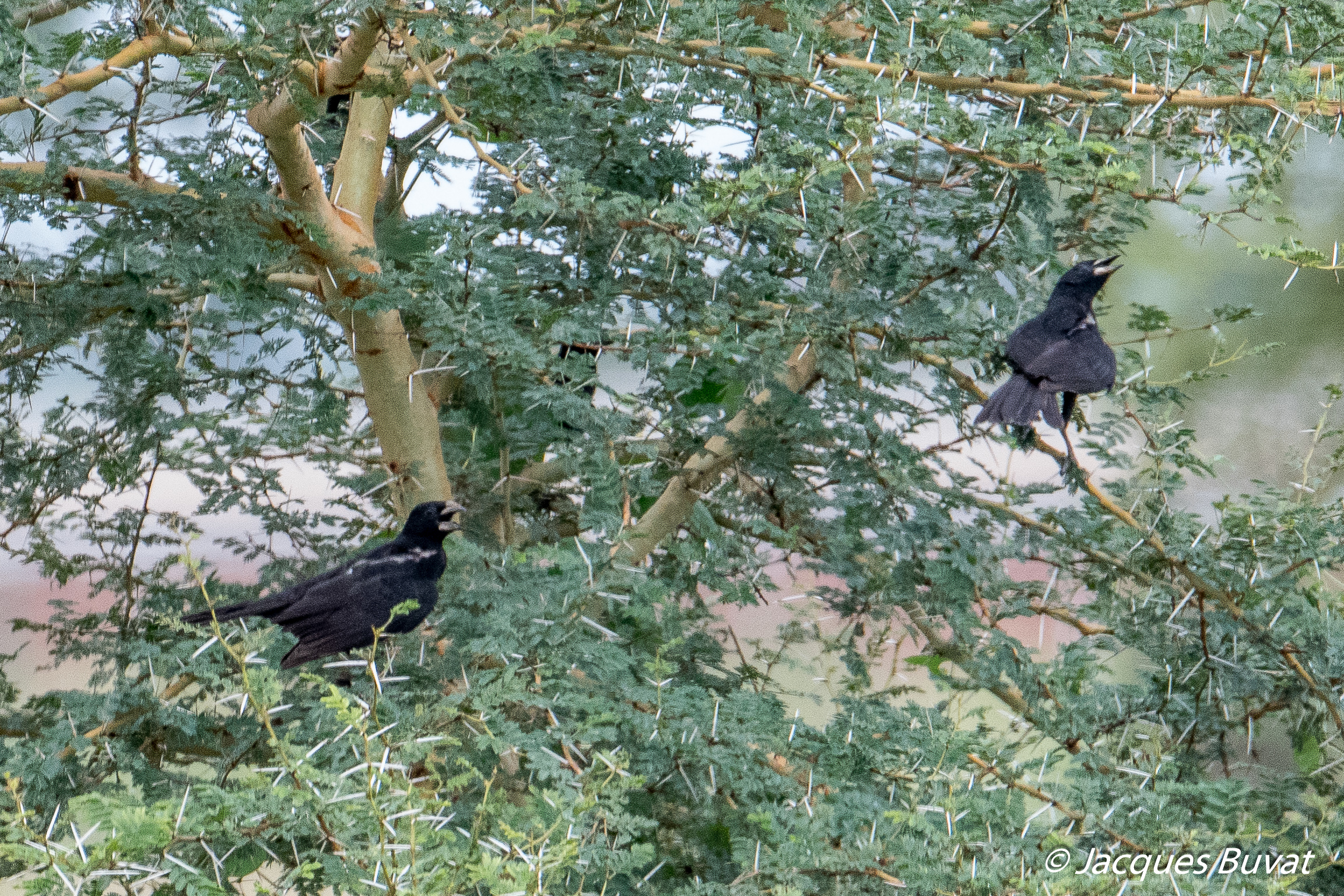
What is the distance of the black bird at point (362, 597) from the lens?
4.97ft

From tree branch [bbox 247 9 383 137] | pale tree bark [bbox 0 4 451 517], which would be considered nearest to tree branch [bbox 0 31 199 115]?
pale tree bark [bbox 0 4 451 517]

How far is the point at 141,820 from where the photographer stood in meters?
1.01

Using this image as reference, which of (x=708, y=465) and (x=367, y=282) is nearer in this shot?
(x=367, y=282)

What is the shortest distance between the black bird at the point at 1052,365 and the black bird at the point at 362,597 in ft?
2.46

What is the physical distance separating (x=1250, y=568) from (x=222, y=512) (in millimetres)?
1858

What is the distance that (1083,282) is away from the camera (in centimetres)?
167

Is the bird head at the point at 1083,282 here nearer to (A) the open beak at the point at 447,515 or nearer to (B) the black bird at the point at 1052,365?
(B) the black bird at the point at 1052,365

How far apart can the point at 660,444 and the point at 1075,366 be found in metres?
0.84

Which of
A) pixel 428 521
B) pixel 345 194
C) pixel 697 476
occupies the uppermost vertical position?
pixel 345 194

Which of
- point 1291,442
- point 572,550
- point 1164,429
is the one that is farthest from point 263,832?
point 1291,442

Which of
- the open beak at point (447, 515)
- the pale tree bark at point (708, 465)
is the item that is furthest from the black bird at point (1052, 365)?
the open beak at point (447, 515)

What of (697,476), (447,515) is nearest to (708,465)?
(697,476)

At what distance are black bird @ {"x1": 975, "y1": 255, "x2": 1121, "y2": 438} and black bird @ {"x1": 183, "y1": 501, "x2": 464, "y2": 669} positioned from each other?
751mm

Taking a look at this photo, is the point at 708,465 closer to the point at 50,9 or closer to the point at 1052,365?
the point at 1052,365
